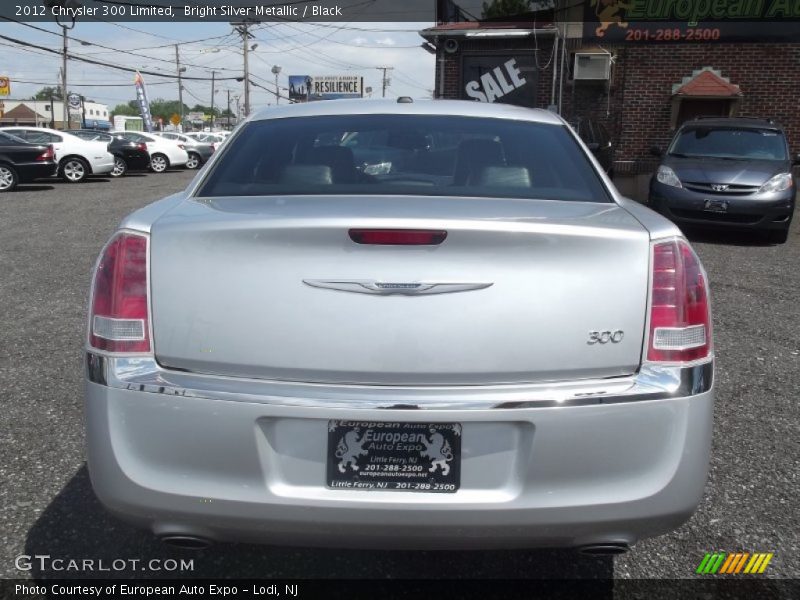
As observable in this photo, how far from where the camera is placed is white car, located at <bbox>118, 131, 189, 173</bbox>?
2575 centimetres

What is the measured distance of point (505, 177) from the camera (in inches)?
114

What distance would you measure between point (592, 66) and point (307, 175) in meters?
16.4

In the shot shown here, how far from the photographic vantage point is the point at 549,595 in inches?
103

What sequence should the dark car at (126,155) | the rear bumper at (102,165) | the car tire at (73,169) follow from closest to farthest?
the car tire at (73,169)
the rear bumper at (102,165)
the dark car at (126,155)

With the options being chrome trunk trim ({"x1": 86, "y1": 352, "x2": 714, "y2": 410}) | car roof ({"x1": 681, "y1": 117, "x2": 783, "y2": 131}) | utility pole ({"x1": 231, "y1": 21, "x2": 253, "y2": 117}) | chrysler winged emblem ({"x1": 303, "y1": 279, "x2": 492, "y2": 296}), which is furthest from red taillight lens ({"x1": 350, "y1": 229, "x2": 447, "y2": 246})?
utility pole ({"x1": 231, "y1": 21, "x2": 253, "y2": 117})

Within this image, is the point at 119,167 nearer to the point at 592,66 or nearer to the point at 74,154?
the point at 74,154

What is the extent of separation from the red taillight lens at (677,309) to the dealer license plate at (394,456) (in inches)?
24.8

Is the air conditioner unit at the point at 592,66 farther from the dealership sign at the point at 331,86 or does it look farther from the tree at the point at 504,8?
the dealership sign at the point at 331,86

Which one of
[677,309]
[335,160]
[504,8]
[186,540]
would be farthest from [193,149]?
[677,309]

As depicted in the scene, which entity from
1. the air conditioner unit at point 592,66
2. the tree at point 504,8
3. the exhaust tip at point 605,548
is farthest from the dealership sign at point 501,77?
the exhaust tip at point 605,548

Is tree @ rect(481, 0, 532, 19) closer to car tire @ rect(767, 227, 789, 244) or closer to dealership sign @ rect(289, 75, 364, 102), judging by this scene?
car tire @ rect(767, 227, 789, 244)

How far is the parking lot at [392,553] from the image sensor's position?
2781 millimetres

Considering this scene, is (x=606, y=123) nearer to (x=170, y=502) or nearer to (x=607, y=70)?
(x=607, y=70)

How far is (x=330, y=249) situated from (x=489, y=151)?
1197 mm
